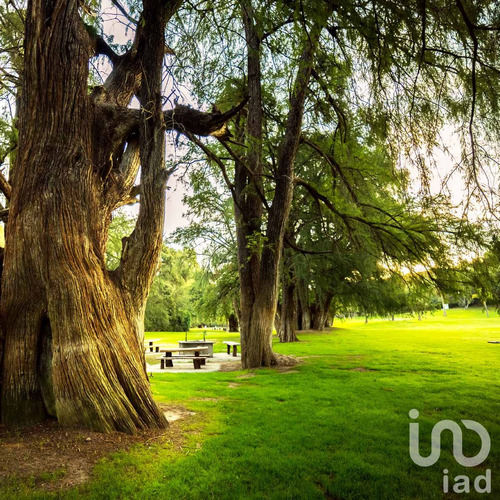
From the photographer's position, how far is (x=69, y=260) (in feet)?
14.3

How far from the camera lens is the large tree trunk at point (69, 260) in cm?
415

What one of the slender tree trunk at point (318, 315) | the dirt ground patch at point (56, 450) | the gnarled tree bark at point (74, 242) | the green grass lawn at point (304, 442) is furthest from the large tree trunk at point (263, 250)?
the slender tree trunk at point (318, 315)

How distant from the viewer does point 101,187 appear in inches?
208

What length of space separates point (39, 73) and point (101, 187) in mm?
1632

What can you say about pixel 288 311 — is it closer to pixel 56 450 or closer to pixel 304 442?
pixel 304 442

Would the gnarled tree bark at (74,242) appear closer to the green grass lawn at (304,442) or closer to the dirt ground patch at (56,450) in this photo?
the dirt ground patch at (56,450)

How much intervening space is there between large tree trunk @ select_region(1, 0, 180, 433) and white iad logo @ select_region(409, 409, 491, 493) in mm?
3131

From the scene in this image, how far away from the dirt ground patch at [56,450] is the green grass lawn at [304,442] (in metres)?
0.17

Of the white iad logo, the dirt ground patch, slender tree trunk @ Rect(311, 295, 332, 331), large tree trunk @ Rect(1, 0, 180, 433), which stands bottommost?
slender tree trunk @ Rect(311, 295, 332, 331)

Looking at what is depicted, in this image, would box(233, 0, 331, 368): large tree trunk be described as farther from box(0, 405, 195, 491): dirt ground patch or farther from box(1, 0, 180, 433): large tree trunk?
box(0, 405, 195, 491): dirt ground patch

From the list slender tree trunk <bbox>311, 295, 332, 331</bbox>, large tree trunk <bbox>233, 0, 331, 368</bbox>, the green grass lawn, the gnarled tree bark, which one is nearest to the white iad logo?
the green grass lawn

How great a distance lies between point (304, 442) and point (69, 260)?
11.7ft

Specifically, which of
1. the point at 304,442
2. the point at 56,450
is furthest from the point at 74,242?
the point at 304,442

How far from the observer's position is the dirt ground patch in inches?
127
